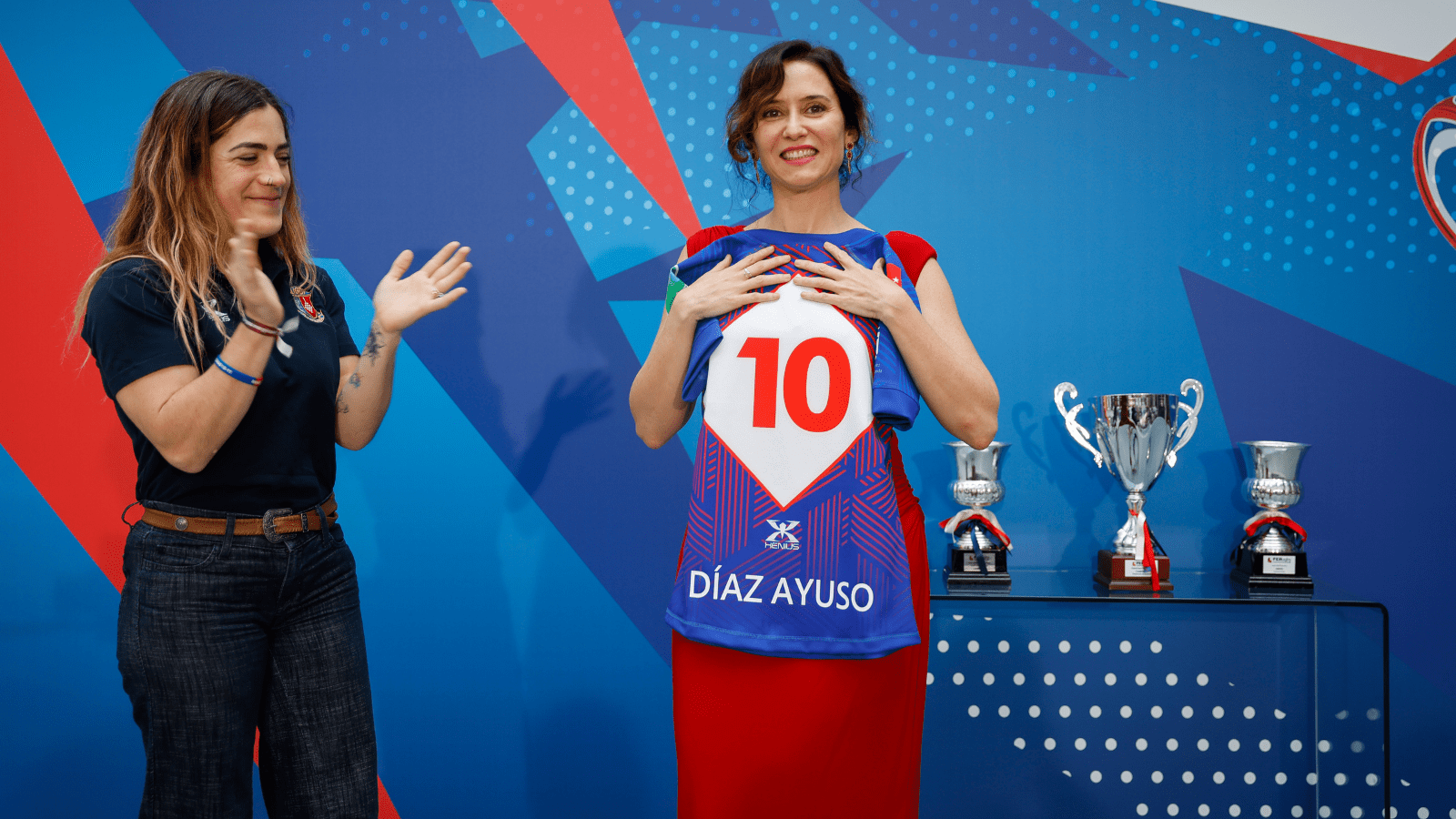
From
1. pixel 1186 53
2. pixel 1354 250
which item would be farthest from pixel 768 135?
pixel 1354 250

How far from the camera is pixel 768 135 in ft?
4.69

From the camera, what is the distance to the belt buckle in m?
1.33

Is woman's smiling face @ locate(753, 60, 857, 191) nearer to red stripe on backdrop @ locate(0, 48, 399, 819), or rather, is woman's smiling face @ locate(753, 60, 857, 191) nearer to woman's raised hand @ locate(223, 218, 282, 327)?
woman's raised hand @ locate(223, 218, 282, 327)

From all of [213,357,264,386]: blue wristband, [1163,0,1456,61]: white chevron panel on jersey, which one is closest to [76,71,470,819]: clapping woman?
[213,357,264,386]: blue wristband

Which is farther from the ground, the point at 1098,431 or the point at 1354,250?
the point at 1354,250

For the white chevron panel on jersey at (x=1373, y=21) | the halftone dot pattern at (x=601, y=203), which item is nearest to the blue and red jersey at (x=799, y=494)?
the halftone dot pattern at (x=601, y=203)

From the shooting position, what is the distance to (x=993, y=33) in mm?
2264

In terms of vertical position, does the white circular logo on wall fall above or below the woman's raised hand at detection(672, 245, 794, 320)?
above

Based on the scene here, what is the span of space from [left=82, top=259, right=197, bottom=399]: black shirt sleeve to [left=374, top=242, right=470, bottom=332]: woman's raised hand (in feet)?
1.16

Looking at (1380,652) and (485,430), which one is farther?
(485,430)

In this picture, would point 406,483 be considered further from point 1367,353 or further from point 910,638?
point 1367,353

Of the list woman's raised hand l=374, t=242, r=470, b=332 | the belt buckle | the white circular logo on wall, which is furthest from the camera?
the white circular logo on wall

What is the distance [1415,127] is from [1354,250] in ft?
1.14

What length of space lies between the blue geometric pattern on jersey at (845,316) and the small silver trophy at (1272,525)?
3.79ft
